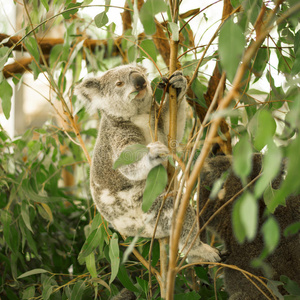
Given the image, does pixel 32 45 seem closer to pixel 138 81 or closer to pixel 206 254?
pixel 138 81

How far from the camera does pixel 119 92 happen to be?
1.96 meters

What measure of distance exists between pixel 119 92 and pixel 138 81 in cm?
18

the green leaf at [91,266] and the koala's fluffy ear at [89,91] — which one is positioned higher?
the koala's fluffy ear at [89,91]

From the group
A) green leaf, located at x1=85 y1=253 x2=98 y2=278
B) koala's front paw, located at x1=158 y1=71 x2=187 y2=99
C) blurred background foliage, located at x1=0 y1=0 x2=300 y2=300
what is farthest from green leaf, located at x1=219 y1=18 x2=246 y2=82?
green leaf, located at x1=85 y1=253 x2=98 y2=278

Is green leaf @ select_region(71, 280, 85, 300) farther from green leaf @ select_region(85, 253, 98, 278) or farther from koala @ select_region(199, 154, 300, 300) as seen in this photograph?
koala @ select_region(199, 154, 300, 300)


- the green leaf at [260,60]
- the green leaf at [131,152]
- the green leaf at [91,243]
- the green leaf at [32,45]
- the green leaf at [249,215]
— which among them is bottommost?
the green leaf at [91,243]

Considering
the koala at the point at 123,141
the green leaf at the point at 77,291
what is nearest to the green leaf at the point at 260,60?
the koala at the point at 123,141

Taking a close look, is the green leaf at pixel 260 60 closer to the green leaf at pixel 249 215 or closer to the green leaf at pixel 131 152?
the green leaf at pixel 131 152

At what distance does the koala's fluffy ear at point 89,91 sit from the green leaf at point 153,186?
1.18 metres

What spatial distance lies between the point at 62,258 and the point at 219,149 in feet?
5.00

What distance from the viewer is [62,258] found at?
2877 millimetres

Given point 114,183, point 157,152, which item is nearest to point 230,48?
point 157,152

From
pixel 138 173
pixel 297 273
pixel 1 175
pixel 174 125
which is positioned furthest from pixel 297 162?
pixel 1 175

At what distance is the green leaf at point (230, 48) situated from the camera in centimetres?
64
